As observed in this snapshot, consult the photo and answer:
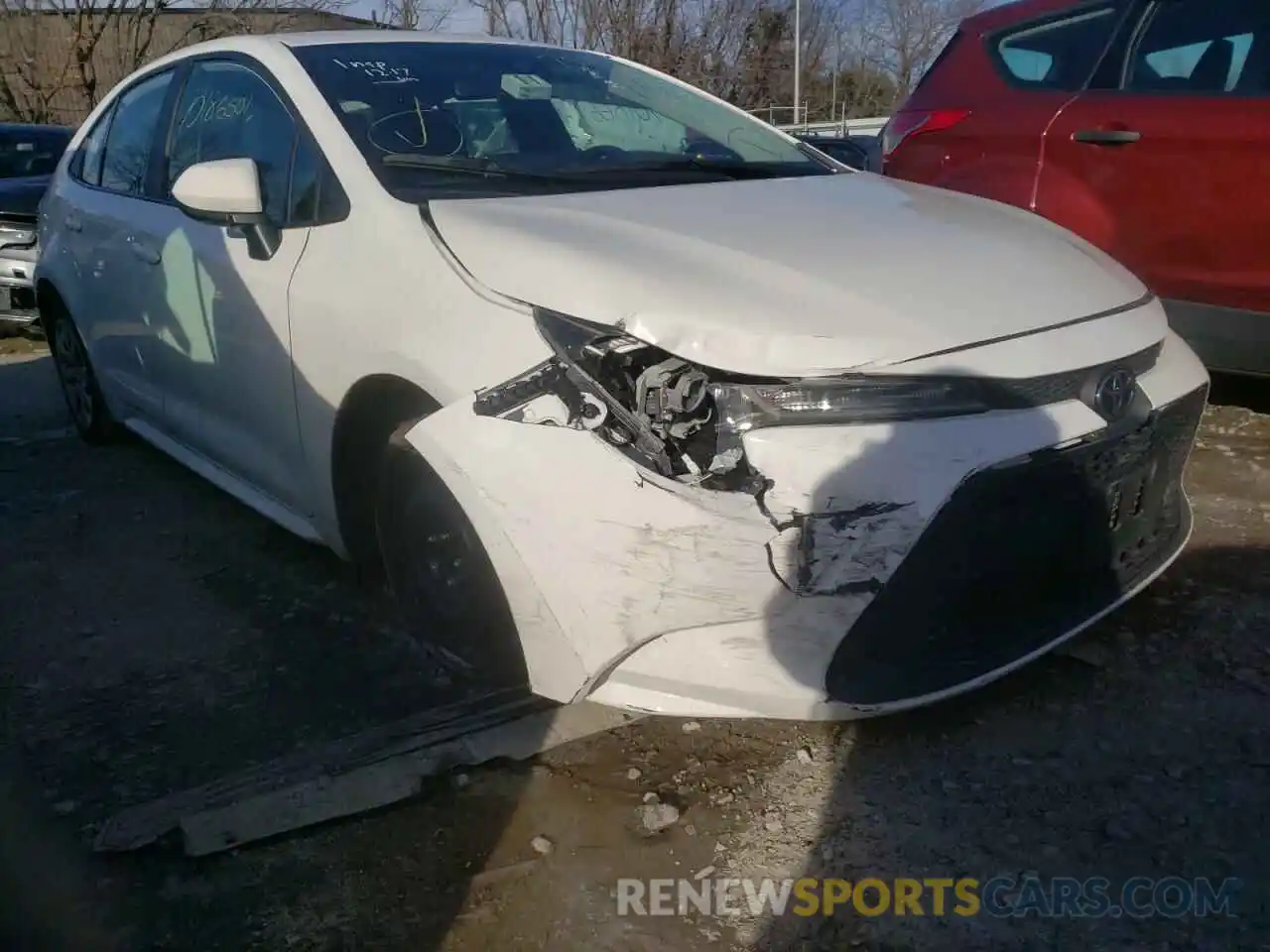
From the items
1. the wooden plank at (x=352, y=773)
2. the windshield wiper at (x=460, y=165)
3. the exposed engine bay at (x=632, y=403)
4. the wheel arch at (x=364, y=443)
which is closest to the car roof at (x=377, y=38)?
the windshield wiper at (x=460, y=165)

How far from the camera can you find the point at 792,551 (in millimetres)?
2053

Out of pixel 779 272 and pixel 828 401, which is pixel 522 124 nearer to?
pixel 779 272

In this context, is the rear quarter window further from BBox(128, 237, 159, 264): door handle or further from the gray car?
the gray car

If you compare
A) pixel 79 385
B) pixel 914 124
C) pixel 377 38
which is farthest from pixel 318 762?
pixel 914 124

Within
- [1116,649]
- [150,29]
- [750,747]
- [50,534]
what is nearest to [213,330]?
[50,534]

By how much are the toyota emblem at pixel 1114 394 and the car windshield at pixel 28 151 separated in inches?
351

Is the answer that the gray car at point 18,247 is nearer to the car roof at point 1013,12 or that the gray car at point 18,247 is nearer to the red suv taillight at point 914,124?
the red suv taillight at point 914,124

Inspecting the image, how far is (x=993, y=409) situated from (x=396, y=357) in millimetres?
1260

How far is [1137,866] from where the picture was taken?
2.06 meters

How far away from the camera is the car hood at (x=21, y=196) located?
7855mm

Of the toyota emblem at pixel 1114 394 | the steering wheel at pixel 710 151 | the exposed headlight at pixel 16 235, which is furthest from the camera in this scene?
the exposed headlight at pixel 16 235

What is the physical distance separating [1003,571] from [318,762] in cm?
152

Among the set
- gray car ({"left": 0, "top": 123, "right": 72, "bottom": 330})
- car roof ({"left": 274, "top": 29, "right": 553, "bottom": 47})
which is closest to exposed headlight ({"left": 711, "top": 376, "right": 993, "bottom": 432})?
car roof ({"left": 274, "top": 29, "right": 553, "bottom": 47})

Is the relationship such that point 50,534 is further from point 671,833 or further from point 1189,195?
point 1189,195
